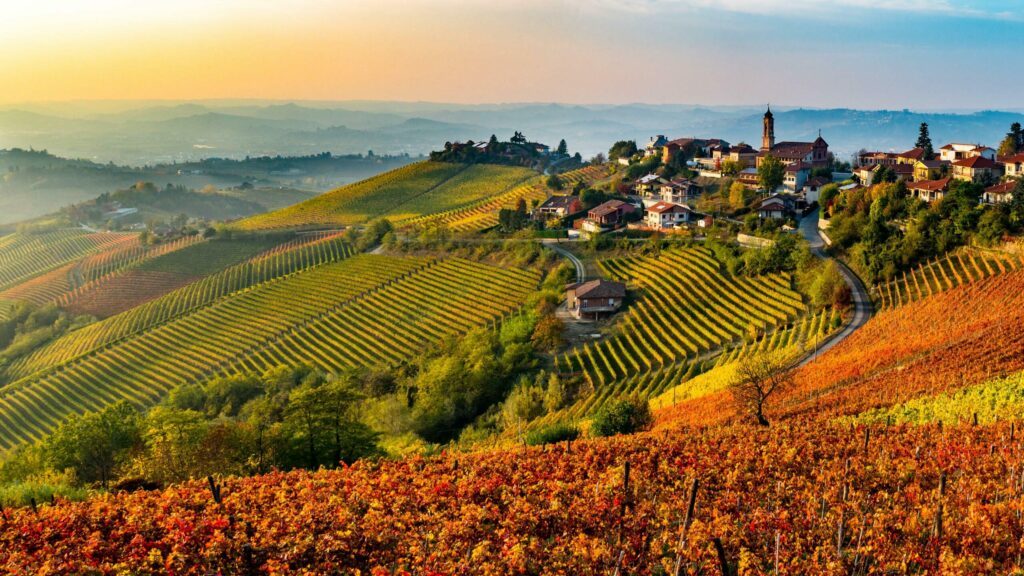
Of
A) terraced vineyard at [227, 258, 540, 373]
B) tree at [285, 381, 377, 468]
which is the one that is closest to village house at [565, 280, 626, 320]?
terraced vineyard at [227, 258, 540, 373]

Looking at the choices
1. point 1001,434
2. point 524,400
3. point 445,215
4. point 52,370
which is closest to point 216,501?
point 1001,434

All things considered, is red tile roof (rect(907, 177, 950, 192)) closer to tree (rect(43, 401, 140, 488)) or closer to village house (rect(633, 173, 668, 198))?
village house (rect(633, 173, 668, 198))

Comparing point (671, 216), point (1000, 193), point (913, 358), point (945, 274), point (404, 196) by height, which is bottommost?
point (913, 358)

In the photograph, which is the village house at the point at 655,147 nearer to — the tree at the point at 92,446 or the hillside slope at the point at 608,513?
the tree at the point at 92,446

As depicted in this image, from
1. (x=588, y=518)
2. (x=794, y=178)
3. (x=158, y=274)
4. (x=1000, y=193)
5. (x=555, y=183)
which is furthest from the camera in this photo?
(x=555, y=183)

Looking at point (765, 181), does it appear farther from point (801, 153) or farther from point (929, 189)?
point (929, 189)

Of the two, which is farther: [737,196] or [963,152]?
[963,152]

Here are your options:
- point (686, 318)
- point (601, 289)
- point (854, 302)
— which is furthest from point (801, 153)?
point (854, 302)
